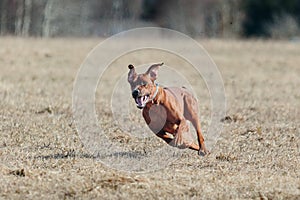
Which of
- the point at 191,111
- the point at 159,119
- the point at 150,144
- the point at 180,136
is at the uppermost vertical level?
the point at 191,111

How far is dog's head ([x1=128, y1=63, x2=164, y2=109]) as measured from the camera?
10.9 meters

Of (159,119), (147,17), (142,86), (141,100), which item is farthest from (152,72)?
(147,17)

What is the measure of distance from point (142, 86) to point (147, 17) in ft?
198

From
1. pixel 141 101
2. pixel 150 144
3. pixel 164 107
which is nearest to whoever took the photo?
pixel 141 101

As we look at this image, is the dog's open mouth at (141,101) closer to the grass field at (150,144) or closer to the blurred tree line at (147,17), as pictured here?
the grass field at (150,144)

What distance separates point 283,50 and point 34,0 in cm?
2343

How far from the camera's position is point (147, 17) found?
70750 mm

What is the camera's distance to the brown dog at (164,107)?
10969 millimetres

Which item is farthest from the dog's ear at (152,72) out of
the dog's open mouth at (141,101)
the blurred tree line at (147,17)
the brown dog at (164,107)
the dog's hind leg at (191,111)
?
the blurred tree line at (147,17)

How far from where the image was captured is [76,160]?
444 inches

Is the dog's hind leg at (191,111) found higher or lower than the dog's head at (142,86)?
lower

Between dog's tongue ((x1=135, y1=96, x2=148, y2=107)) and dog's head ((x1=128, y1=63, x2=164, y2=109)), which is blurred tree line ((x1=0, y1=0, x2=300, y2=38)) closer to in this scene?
dog's head ((x1=128, y1=63, x2=164, y2=109))

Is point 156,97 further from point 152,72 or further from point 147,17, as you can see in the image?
point 147,17

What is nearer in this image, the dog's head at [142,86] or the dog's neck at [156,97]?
the dog's head at [142,86]
